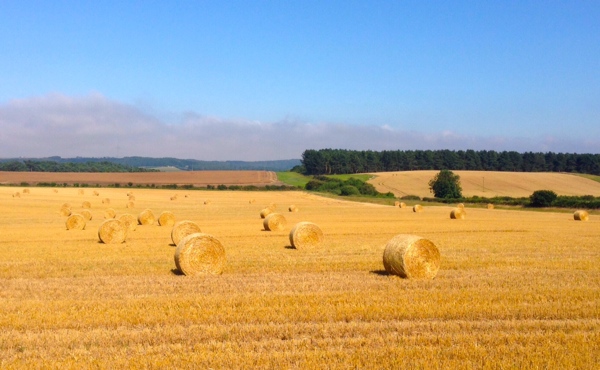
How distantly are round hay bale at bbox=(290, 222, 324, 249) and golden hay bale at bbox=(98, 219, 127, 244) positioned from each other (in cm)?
650

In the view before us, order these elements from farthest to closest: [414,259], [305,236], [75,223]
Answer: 1. [75,223]
2. [305,236]
3. [414,259]

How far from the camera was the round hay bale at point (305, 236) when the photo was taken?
60.1ft

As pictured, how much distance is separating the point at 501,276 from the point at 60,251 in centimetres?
1292

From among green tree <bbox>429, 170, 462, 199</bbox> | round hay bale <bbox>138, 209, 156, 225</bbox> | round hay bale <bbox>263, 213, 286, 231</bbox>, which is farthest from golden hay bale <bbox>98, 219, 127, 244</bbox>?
green tree <bbox>429, 170, 462, 199</bbox>

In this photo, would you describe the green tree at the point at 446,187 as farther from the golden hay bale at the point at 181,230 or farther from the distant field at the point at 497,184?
the golden hay bale at the point at 181,230

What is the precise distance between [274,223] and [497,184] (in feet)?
248

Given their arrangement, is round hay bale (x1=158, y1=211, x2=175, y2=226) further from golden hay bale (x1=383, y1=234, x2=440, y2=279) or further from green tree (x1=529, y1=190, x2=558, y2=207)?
green tree (x1=529, y1=190, x2=558, y2=207)

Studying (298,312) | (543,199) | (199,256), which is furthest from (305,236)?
(543,199)

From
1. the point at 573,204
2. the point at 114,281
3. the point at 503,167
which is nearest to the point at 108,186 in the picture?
the point at 573,204

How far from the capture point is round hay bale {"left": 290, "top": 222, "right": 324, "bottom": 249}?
18.3 m

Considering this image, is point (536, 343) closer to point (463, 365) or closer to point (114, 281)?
point (463, 365)

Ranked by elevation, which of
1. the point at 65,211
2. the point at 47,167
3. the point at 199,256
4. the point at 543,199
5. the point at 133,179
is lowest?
the point at 543,199

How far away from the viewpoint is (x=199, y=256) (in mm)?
13258

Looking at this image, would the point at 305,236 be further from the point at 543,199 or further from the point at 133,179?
the point at 133,179
